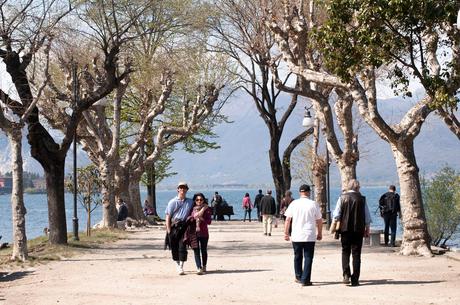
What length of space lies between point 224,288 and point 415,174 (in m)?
7.86

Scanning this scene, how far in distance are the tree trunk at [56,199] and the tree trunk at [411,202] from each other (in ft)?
30.4

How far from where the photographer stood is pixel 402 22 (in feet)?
55.9

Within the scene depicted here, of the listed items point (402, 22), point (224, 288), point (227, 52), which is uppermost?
point (227, 52)

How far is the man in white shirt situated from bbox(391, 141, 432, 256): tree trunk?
6.30m

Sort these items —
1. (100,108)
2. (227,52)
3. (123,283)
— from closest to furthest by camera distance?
(123,283) → (100,108) → (227,52)

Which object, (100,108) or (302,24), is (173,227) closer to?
(302,24)

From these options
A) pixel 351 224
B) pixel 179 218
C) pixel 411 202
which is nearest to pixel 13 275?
pixel 179 218

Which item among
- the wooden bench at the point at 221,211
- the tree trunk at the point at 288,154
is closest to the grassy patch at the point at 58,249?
the tree trunk at the point at 288,154

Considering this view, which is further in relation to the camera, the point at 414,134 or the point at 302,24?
the point at 302,24

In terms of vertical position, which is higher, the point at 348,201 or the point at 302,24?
the point at 302,24

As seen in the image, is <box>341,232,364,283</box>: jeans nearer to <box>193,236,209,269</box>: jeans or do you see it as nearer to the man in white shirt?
the man in white shirt

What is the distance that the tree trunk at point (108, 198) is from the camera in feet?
115

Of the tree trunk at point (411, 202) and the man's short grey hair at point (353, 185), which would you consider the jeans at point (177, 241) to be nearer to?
the man's short grey hair at point (353, 185)

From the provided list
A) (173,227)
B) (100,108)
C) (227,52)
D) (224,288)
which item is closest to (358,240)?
(224,288)
